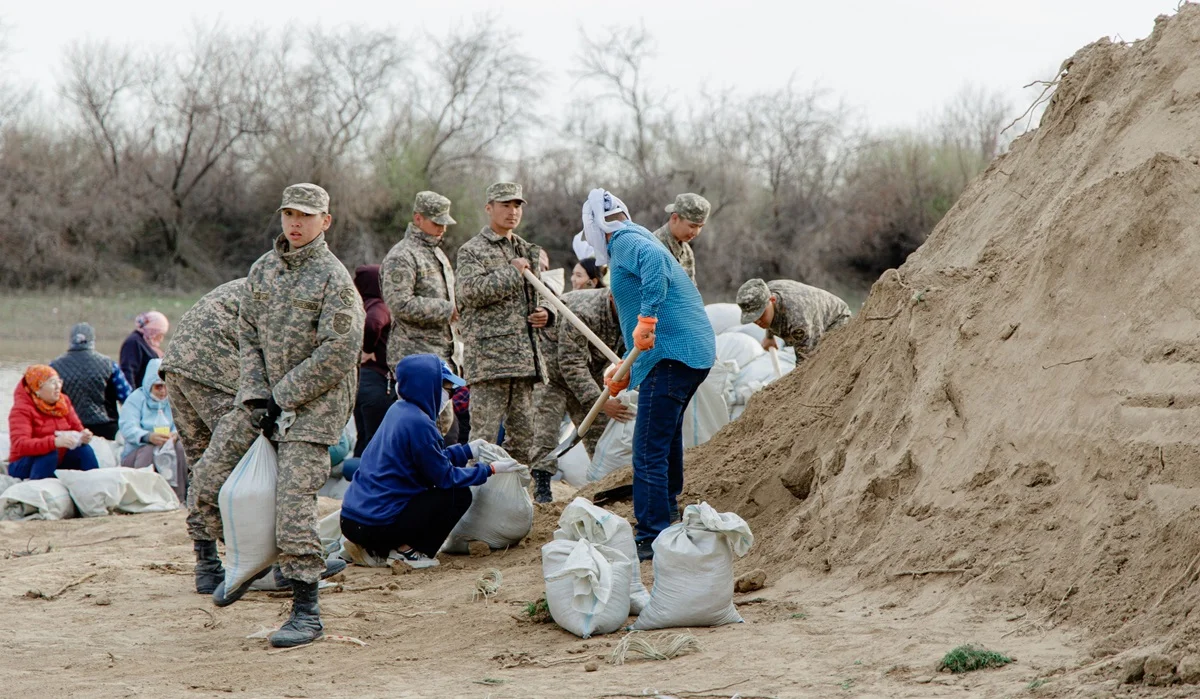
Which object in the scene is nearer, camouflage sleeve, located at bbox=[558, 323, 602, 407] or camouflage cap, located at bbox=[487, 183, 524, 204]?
camouflage cap, located at bbox=[487, 183, 524, 204]

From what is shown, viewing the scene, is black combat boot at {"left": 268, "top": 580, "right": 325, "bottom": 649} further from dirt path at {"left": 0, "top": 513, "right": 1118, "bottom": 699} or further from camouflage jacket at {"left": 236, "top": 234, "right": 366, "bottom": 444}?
camouflage jacket at {"left": 236, "top": 234, "right": 366, "bottom": 444}

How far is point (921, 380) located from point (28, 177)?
31984 millimetres

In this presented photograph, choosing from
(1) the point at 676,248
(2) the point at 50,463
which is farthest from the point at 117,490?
(1) the point at 676,248

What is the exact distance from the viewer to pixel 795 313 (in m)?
8.27

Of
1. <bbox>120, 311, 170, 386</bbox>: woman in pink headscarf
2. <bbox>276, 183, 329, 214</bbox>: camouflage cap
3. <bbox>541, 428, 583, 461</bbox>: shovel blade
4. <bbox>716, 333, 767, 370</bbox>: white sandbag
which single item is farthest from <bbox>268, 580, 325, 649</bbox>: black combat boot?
<bbox>120, 311, 170, 386</bbox>: woman in pink headscarf

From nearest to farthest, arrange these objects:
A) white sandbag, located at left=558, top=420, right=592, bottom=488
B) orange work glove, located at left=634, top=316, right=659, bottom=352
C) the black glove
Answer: the black glove, orange work glove, located at left=634, top=316, right=659, bottom=352, white sandbag, located at left=558, top=420, right=592, bottom=488

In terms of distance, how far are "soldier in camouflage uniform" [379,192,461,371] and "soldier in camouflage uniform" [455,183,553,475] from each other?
0.64 ft

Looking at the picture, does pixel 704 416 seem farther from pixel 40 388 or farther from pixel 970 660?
pixel 970 660

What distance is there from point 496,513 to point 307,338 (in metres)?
2.16

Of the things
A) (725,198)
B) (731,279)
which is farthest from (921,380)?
(725,198)

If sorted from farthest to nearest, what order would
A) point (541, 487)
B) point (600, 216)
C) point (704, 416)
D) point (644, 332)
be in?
point (704, 416), point (541, 487), point (600, 216), point (644, 332)

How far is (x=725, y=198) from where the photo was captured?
34.3m

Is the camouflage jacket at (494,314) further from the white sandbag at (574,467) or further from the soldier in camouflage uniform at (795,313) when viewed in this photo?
the white sandbag at (574,467)

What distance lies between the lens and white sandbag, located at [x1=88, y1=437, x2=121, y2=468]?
10328mm
